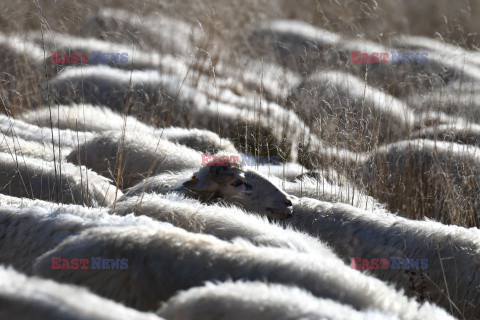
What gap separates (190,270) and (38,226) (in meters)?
0.89

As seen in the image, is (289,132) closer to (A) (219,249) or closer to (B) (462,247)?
(B) (462,247)

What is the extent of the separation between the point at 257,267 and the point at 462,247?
1.65 metres

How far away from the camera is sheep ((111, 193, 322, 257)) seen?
346 centimetres

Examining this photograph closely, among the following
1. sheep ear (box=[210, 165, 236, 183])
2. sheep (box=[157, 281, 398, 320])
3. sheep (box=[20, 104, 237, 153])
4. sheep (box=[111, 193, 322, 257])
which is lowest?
sheep (box=[20, 104, 237, 153])

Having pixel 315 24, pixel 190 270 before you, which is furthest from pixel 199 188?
pixel 315 24

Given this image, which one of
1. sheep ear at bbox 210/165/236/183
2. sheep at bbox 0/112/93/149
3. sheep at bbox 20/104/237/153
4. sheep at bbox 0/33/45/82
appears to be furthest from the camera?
sheep at bbox 0/33/45/82

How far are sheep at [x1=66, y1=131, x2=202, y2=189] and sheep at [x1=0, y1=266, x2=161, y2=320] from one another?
3744mm

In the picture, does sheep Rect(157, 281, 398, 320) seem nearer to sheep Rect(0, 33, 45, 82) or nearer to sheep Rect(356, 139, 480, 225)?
sheep Rect(356, 139, 480, 225)

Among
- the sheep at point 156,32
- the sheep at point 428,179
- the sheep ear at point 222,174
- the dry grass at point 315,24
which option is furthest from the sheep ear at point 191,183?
the sheep at point 156,32

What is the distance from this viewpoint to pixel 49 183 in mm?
4770

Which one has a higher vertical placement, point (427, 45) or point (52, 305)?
point (52, 305)

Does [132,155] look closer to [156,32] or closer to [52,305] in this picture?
[52,305]

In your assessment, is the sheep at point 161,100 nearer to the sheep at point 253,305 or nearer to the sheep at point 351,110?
the sheep at point 351,110

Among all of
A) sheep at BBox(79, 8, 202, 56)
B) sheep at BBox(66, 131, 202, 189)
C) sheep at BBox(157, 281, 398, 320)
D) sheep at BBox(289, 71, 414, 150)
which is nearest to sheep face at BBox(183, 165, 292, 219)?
sheep at BBox(289, 71, 414, 150)
